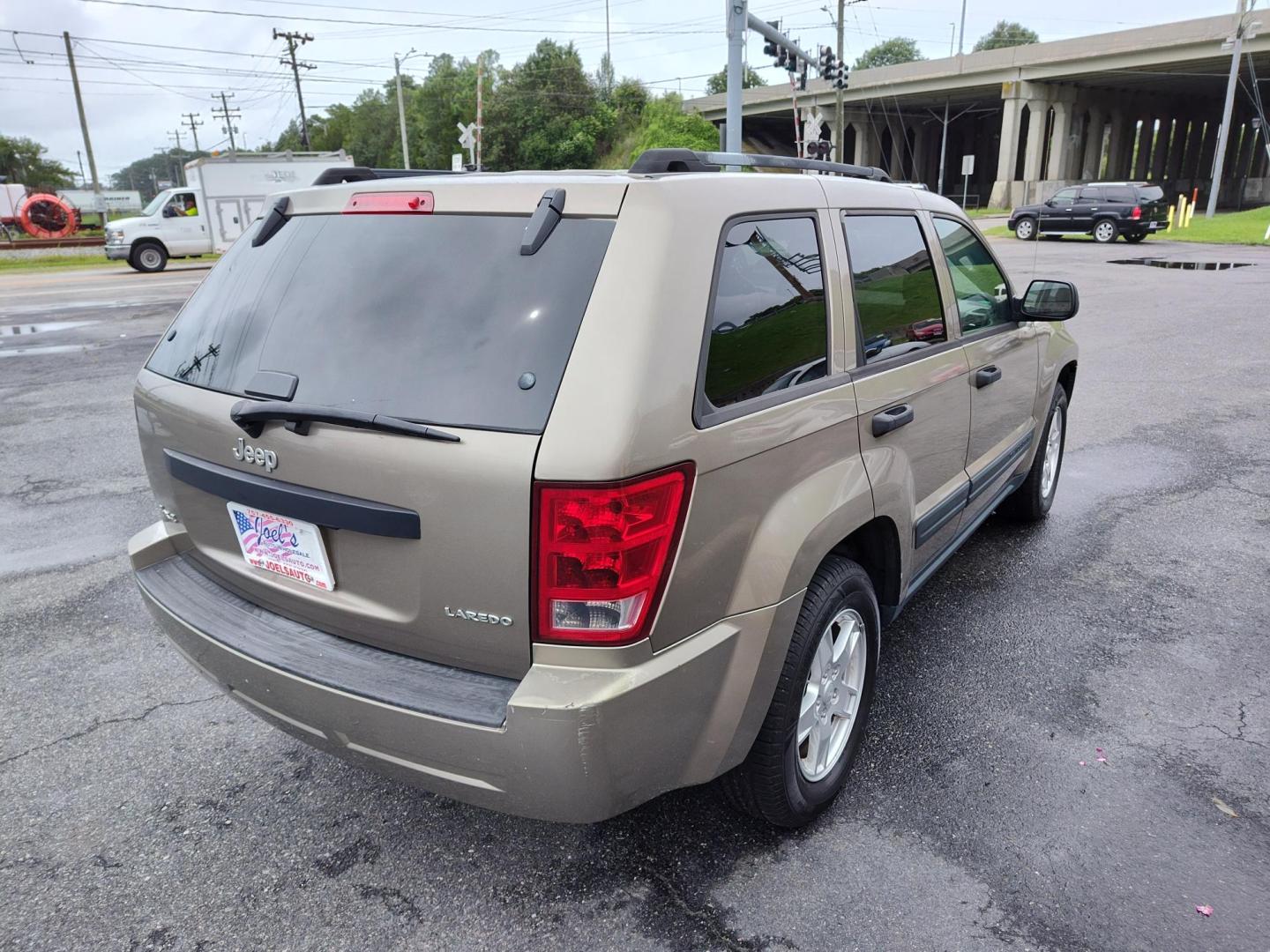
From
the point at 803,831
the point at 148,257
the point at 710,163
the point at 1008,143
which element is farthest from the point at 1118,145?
the point at 803,831

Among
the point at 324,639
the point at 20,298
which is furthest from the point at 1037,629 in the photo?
the point at 20,298

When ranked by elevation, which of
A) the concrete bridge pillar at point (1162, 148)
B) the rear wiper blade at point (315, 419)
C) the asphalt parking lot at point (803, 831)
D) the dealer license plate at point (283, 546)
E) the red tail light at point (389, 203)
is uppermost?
the concrete bridge pillar at point (1162, 148)

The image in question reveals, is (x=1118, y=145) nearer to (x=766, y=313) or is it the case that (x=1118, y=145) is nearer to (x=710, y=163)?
(x=710, y=163)

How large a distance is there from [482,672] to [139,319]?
48.4ft

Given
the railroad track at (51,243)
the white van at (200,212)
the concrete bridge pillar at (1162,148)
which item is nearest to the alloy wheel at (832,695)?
the white van at (200,212)

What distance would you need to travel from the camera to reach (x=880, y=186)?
3236 millimetres

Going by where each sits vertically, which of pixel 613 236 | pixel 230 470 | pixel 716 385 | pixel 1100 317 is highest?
pixel 613 236

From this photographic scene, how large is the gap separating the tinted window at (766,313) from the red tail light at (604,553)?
0.32 meters

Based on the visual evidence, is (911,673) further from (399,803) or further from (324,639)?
(324,639)

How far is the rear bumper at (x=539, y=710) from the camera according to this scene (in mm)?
1954

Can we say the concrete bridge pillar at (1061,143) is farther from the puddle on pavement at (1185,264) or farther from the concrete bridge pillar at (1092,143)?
the puddle on pavement at (1185,264)

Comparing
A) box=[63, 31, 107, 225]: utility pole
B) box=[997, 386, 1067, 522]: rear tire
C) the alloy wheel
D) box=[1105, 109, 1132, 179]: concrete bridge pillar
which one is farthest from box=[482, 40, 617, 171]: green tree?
the alloy wheel

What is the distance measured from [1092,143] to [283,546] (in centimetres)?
5924

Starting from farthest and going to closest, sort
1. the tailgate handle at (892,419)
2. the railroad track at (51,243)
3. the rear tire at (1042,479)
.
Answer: the railroad track at (51,243) < the rear tire at (1042,479) < the tailgate handle at (892,419)
